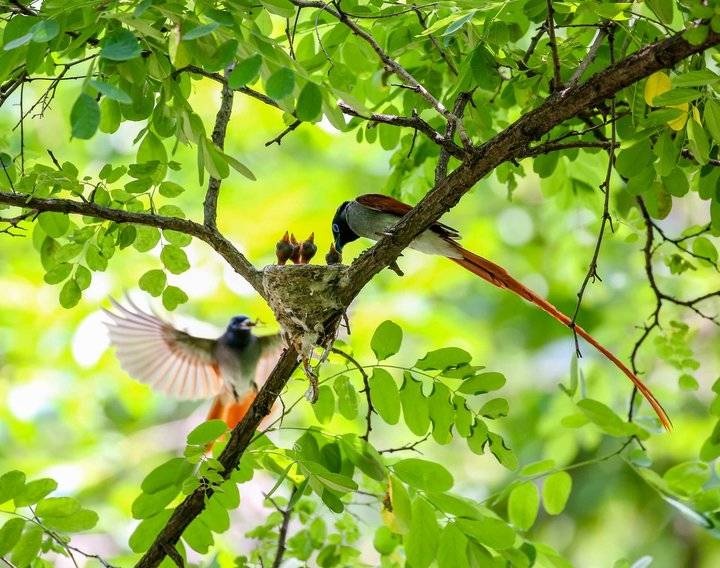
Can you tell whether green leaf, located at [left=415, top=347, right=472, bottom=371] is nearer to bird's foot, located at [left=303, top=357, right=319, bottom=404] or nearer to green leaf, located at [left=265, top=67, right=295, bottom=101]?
bird's foot, located at [left=303, top=357, right=319, bottom=404]

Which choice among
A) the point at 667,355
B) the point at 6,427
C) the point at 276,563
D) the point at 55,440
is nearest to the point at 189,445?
the point at 276,563

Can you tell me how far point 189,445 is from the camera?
2543 millimetres

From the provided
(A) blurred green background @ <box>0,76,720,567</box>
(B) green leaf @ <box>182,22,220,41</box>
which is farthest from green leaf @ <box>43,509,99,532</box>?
(A) blurred green background @ <box>0,76,720,567</box>

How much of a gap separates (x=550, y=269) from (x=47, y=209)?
6.18 meters

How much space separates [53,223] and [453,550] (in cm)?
147

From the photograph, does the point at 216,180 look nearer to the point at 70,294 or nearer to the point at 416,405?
the point at 70,294

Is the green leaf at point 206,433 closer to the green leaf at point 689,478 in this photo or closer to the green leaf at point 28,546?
the green leaf at point 28,546

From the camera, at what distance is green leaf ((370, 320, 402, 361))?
2738mm

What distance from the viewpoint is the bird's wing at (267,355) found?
4781 mm

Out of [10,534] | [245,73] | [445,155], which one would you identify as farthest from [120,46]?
[10,534]

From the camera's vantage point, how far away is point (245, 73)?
6.40 ft

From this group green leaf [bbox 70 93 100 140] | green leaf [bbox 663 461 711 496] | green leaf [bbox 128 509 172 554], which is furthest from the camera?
green leaf [bbox 663 461 711 496]

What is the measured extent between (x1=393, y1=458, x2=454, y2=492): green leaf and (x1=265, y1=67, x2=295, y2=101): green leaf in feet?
3.96

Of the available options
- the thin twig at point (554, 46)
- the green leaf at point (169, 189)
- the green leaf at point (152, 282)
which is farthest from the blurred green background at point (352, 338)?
the thin twig at point (554, 46)
